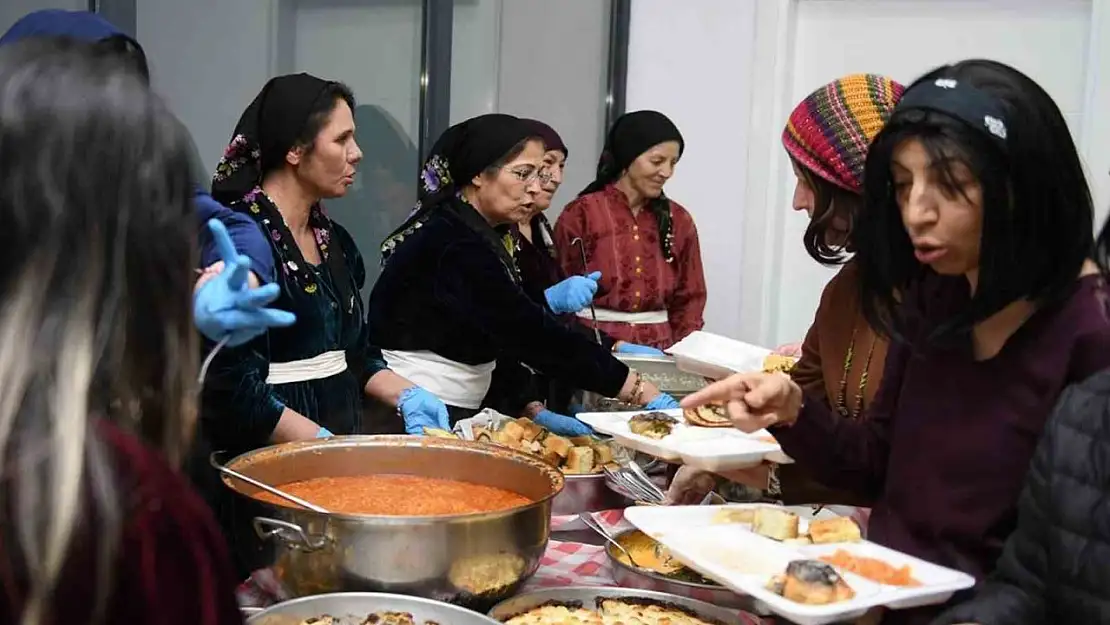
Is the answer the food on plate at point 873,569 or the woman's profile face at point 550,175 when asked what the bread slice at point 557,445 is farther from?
the woman's profile face at point 550,175

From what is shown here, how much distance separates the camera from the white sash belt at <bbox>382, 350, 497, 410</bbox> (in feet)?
7.66

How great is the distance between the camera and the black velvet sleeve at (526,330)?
7.32ft

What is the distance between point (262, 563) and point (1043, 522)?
2.58ft

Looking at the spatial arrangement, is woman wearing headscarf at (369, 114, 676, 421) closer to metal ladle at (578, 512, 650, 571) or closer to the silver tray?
metal ladle at (578, 512, 650, 571)

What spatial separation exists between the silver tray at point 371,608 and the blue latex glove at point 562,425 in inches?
41.3

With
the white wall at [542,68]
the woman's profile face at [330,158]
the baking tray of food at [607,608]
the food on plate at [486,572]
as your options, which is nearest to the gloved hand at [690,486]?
the baking tray of food at [607,608]

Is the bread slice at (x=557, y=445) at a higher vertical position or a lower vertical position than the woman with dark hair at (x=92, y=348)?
lower

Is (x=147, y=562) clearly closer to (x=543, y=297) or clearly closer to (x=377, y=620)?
(x=377, y=620)

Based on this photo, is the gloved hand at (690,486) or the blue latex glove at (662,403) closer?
the gloved hand at (690,486)

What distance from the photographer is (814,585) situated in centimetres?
100

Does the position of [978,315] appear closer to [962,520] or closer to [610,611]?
[962,520]

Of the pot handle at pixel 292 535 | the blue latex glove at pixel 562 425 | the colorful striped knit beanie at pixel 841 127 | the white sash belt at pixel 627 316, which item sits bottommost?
the white sash belt at pixel 627 316

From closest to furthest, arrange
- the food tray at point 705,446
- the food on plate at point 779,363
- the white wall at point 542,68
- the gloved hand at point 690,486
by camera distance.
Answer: the food tray at point 705,446 → the gloved hand at point 690,486 → the food on plate at point 779,363 → the white wall at point 542,68

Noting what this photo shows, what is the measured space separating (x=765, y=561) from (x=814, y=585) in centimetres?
14
